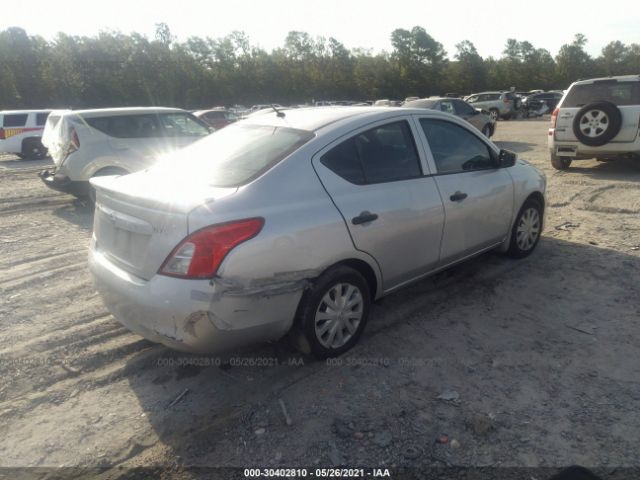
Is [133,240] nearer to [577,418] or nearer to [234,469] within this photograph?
[234,469]

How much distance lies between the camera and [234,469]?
2445mm

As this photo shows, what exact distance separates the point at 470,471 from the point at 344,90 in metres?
63.8

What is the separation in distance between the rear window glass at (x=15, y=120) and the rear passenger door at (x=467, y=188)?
17.2m

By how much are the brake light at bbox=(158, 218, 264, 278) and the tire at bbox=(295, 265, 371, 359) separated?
665 mm

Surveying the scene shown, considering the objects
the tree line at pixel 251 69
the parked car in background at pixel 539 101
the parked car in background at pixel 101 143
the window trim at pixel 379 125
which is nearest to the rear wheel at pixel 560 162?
the window trim at pixel 379 125

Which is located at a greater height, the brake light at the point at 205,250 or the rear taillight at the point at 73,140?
the rear taillight at the point at 73,140

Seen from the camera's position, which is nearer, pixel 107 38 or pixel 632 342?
pixel 632 342

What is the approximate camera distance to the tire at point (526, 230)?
16.3ft

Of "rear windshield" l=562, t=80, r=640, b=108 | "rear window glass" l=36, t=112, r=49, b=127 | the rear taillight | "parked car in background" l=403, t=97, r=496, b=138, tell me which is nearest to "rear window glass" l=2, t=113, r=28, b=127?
"rear window glass" l=36, t=112, r=49, b=127

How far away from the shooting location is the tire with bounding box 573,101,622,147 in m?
8.23

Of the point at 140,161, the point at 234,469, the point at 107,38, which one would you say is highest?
the point at 107,38

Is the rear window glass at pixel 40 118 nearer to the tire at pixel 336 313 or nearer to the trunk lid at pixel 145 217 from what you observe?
the trunk lid at pixel 145 217

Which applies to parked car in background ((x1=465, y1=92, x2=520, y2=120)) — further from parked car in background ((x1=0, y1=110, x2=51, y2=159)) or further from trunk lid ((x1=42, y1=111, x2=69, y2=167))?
trunk lid ((x1=42, y1=111, x2=69, y2=167))

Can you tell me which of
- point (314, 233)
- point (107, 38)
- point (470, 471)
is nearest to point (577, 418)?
point (470, 471)
